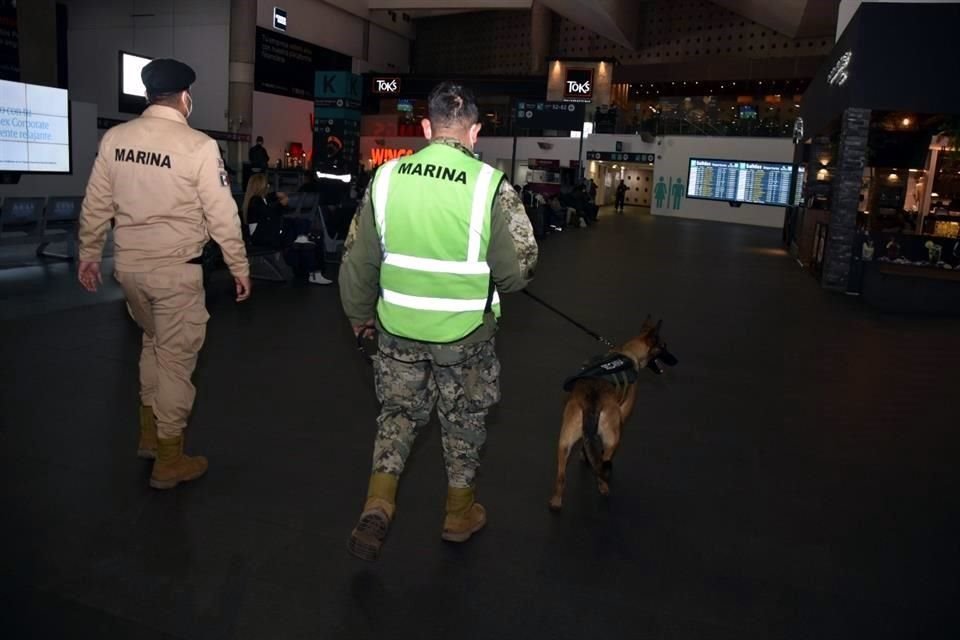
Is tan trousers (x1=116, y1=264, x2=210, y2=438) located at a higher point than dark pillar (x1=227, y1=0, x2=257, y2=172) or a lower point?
lower

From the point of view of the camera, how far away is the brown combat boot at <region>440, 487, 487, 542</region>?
9.55ft

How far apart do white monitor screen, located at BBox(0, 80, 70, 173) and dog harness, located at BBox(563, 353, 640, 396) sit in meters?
10.7

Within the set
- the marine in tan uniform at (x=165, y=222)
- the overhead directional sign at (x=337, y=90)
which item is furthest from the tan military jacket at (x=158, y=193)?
the overhead directional sign at (x=337, y=90)

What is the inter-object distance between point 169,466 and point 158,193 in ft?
3.77

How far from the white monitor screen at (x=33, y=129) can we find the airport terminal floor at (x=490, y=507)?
19.6 feet

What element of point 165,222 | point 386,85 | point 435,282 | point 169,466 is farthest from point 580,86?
point 435,282

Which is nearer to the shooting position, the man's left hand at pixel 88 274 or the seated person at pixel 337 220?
the man's left hand at pixel 88 274

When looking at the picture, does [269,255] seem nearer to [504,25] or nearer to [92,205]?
[92,205]

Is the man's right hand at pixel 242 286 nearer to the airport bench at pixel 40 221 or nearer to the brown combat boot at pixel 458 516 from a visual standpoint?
the brown combat boot at pixel 458 516

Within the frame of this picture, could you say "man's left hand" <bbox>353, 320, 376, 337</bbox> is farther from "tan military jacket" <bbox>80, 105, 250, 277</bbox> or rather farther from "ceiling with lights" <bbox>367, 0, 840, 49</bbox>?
"ceiling with lights" <bbox>367, 0, 840, 49</bbox>

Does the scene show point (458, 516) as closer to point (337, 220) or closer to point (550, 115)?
point (337, 220)

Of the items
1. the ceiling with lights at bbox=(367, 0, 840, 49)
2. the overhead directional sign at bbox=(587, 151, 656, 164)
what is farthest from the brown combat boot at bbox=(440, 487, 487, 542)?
the overhead directional sign at bbox=(587, 151, 656, 164)

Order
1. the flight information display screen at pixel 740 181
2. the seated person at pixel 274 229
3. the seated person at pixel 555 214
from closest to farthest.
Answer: the seated person at pixel 274 229 → the seated person at pixel 555 214 → the flight information display screen at pixel 740 181

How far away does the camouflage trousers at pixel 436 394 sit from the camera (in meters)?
2.68
